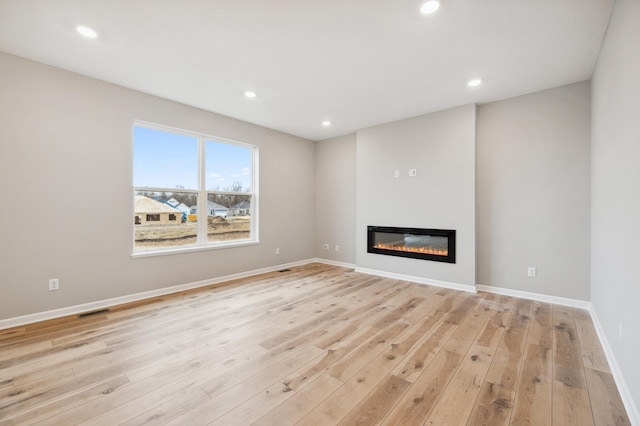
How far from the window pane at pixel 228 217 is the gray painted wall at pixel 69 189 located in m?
0.56

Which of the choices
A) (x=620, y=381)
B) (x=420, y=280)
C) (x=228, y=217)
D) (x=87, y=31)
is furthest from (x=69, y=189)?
(x=620, y=381)

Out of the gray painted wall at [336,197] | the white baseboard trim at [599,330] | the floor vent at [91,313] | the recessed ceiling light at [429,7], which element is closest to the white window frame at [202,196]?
the floor vent at [91,313]

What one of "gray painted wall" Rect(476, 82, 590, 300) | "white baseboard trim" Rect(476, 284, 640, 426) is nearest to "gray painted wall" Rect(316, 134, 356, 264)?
"gray painted wall" Rect(476, 82, 590, 300)

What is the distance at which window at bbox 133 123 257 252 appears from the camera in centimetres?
368

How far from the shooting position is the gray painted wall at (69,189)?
8.94 ft

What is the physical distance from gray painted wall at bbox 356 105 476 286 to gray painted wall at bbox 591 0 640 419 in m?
1.39

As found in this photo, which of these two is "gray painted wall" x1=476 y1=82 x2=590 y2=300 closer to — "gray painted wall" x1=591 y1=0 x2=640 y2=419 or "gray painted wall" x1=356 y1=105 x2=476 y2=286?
"gray painted wall" x1=356 y1=105 x2=476 y2=286

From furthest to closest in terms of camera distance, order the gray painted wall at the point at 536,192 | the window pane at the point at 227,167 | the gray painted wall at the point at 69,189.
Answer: the window pane at the point at 227,167, the gray painted wall at the point at 536,192, the gray painted wall at the point at 69,189

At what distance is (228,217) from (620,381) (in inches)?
186

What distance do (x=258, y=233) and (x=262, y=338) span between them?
270 cm

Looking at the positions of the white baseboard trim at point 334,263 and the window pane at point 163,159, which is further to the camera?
the white baseboard trim at point 334,263

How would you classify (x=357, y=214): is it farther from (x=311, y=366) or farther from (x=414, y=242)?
(x=311, y=366)

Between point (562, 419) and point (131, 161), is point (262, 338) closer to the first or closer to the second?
point (562, 419)

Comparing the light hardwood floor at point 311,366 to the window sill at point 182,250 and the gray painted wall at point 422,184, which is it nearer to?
the window sill at point 182,250
